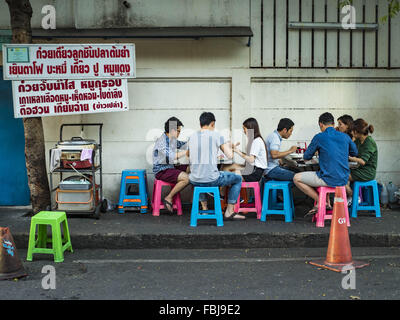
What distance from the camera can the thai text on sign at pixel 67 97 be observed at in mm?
7375

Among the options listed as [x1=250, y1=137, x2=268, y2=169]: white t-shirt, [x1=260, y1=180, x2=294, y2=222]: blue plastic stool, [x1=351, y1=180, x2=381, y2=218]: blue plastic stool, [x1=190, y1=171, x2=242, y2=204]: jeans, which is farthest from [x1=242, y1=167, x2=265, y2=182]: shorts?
[x1=351, y1=180, x2=381, y2=218]: blue plastic stool

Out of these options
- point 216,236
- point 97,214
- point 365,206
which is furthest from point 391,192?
point 97,214

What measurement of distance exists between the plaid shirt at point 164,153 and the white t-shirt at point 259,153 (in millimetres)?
1244

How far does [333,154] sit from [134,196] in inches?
127

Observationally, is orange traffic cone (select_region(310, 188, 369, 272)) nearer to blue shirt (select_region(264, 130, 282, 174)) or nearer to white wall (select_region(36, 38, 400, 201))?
blue shirt (select_region(264, 130, 282, 174))

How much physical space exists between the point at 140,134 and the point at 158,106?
22.7 inches

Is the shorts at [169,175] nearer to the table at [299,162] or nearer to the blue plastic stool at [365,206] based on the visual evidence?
the table at [299,162]

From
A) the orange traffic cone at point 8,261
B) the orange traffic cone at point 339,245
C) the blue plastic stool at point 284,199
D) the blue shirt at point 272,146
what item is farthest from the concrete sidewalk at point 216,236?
the orange traffic cone at point 8,261

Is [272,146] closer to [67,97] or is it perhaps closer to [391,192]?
[391,192]

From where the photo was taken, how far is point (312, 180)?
708 cm

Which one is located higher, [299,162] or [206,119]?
[206,119]
